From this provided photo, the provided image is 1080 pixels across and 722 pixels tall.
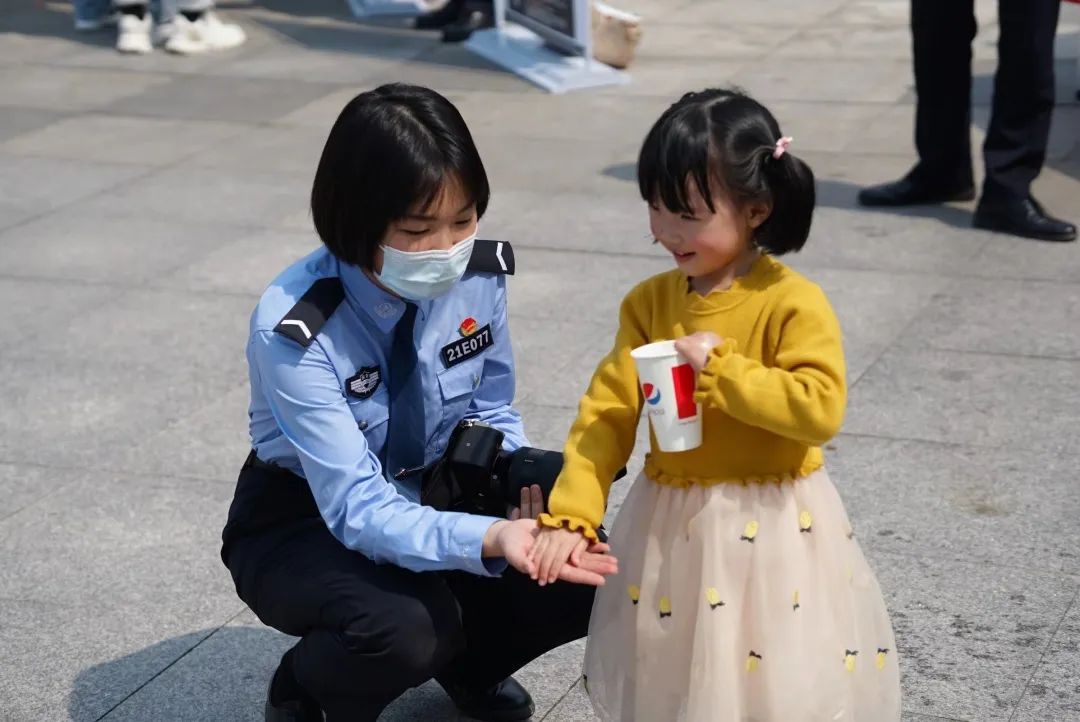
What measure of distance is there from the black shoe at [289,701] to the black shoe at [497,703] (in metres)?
0.30

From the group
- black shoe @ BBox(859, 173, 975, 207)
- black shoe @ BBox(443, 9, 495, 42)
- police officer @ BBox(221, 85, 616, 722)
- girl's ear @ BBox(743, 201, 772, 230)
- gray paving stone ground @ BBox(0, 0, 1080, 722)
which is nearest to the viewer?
girl's ear @ BBox(743, 201, 772, 230)

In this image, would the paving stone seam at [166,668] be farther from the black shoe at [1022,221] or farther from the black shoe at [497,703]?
the black shoe at [1022,221]

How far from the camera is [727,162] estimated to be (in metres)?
2.41

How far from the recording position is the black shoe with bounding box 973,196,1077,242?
6090 millimetres

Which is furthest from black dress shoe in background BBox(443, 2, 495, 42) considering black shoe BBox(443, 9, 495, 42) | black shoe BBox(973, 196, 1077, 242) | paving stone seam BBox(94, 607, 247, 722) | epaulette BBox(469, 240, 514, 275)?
epaulette BBox(469, 240, 514, 275)

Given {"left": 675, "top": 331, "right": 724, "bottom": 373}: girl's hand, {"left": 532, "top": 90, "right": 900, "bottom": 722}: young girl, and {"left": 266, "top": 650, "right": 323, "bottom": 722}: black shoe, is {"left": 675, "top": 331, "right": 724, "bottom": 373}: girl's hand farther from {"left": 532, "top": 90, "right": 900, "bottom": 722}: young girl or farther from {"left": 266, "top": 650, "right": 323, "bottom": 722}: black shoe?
{"left": 266, "top": 650, "right": 323, "bottom": 722}: black shoe

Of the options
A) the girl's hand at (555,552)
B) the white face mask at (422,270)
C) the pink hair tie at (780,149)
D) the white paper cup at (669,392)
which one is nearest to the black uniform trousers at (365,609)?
the girl's hand at (555,552)

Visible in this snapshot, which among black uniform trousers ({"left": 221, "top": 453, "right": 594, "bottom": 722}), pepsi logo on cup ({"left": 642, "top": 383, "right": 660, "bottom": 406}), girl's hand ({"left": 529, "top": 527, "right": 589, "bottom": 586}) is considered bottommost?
black uniform trousers ({"left": 221, "top": 453, "right": 594, "bottom": 722})

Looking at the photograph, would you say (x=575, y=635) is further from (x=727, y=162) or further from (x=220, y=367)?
(x=220, y=367)

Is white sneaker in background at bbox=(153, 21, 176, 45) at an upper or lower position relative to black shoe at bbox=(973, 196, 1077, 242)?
lower

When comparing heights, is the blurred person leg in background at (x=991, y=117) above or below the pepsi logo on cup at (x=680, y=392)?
below

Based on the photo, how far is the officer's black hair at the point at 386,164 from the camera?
8.84ft

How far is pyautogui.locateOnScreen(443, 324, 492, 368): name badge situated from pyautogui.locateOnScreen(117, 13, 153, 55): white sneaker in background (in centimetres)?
790

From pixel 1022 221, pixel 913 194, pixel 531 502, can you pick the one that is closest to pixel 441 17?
→ pixel 913 194
